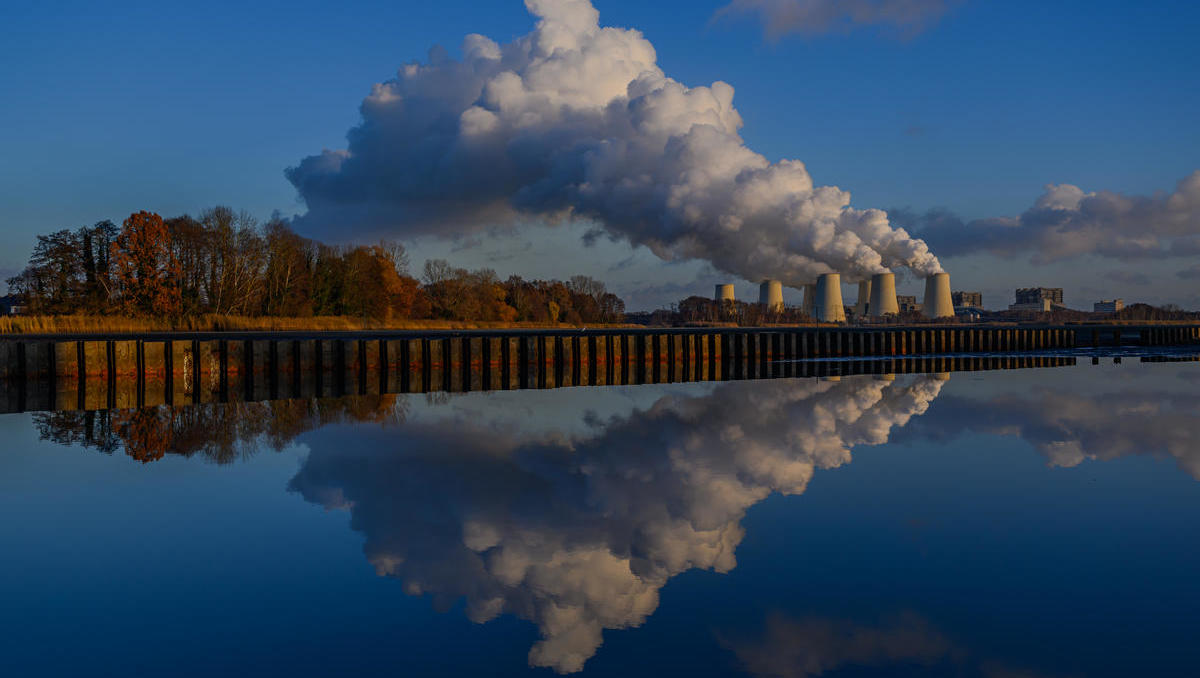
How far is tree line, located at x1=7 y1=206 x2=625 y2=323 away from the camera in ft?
129

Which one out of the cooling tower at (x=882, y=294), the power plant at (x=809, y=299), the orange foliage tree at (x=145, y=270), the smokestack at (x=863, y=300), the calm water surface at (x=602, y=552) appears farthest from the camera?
the power plant at (x=809, y=299)

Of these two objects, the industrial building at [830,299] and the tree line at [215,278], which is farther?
the industrial building at [830,299]

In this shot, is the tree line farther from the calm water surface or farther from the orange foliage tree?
the calm water surface

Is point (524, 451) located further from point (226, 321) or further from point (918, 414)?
point (226, 321)

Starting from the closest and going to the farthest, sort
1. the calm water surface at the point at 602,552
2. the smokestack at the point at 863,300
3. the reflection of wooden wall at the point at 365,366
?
the calm water surface at the point at 602,552 → the reflection of wooden wall at the point at 365,366 → the smokestack at the point at 863,300

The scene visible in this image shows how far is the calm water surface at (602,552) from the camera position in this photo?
4359mm

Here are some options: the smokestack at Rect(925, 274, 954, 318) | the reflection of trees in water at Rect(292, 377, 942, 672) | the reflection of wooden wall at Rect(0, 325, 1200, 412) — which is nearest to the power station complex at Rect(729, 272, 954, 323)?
the smokestack at Rect(925, 274, 954, 318)

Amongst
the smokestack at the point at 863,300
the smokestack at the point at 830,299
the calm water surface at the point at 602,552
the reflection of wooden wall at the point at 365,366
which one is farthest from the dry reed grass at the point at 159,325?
the smokestack at the point at 863,300

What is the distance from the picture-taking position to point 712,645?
173 inches

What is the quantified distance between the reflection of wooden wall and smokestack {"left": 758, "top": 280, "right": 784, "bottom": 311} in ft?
126

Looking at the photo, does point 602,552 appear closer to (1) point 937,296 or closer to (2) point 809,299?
(1) point 937,296

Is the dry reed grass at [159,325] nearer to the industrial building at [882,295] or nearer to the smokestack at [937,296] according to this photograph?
the industrial building at [882,295]

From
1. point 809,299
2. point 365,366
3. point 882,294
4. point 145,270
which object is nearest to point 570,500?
point 365,366

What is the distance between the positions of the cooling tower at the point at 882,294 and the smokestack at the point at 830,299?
2.48m
